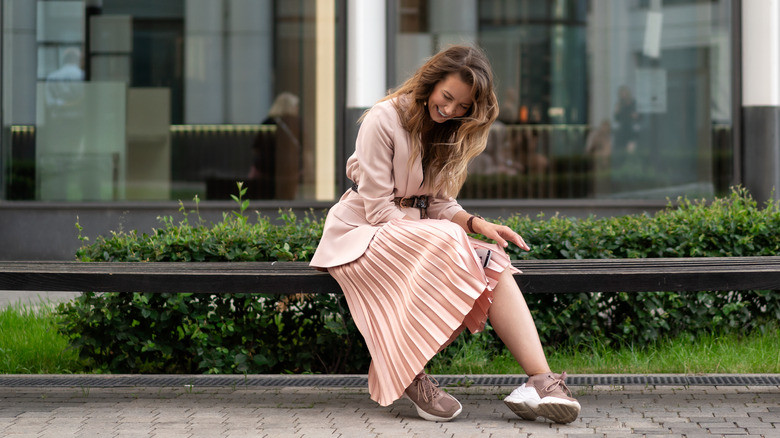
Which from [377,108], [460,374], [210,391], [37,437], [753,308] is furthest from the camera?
[753,308]

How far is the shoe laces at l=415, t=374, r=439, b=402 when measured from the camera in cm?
401

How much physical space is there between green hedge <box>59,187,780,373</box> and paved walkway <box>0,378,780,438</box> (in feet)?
1.47

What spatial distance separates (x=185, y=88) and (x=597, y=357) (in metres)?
6.33

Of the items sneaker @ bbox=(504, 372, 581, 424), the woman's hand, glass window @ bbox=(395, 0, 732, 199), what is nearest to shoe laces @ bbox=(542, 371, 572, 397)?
sneaker @ bbox=(504, 372, 581, 424)

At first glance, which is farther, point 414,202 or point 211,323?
point 211,323

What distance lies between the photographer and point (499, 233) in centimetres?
421

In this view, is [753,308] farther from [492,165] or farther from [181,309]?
[492,165]

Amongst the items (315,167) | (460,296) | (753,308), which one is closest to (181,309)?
(460,296)

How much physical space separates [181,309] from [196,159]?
5.40 m

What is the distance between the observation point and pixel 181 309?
4.96m

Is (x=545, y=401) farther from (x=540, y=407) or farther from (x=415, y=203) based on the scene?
(x=415, y=203)

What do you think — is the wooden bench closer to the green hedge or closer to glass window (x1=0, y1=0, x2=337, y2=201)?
the green hedge

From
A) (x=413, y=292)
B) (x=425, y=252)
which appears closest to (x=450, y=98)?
(x=425, y=252)

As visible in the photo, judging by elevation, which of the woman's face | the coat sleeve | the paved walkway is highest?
the woman's face
